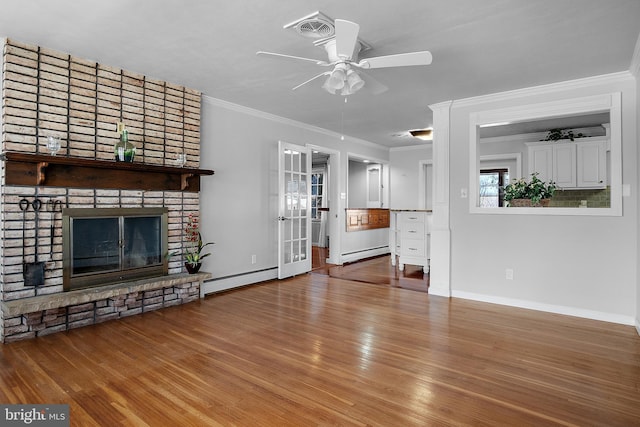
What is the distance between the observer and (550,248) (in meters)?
3.90

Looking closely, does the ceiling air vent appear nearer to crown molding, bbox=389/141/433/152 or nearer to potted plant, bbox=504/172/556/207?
potted plant, bbox=504/172/556/207

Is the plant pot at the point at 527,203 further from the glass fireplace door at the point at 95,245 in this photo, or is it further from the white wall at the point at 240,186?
the glass fireplace door at the point at 95,245

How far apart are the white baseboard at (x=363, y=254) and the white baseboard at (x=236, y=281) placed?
6.35 ft

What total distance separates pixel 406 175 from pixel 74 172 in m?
6.27

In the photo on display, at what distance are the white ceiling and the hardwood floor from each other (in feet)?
7.83

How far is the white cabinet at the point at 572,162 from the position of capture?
17.6 ft

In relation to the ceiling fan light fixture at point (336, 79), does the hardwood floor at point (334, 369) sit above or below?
below

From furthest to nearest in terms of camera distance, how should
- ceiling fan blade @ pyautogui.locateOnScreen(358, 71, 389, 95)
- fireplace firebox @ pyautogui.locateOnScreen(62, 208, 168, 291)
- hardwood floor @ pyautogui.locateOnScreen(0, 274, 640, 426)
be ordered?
fireplace firebox @ pyautogui.locateOnScreen(62, 208, 168, 291) < ceiling fan blade @ pyautogui.locateOnScreen(358, 71, 389, 95) < hardwood floor @ pyautogui.locateOnScreen(0, 274, 640, 426)

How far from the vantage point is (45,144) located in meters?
3.11

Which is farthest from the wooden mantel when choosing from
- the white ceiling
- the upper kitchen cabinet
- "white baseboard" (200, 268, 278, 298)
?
the upper kitchen cabinet

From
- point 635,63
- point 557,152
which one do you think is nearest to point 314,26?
point 635,63

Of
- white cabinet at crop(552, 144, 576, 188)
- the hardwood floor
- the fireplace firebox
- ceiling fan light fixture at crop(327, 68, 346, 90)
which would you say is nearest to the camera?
the hardwood floor

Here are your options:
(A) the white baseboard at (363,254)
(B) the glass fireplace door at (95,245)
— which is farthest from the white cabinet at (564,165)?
(B) the glass fireplace door at (95,245)

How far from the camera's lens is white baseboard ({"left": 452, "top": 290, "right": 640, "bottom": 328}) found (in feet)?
11.5
